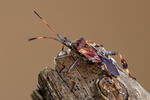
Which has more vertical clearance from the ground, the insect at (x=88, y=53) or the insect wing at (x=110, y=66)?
the insect at (x=88, y=53)

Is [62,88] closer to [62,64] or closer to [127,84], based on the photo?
[62,64]

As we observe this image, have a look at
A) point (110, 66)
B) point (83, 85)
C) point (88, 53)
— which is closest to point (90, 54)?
point (88, 53)

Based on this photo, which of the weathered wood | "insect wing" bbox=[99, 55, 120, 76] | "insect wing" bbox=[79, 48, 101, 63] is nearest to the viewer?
the weathered wood

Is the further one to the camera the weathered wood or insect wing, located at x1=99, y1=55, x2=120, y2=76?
insect wing, located at x1=99, y1=55, x2=120, y2=76

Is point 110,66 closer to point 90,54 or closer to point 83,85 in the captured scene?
point 90,54

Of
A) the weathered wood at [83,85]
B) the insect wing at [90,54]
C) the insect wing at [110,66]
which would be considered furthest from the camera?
the insect wing at [90,54]

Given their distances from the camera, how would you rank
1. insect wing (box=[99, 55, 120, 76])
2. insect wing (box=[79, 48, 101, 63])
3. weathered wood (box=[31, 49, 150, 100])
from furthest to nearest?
insect wing (box=[79, 48, 101, 63]), insect wing (box=[99, 55, 120, 76]), weathered wood (box=[31, 49, 150, 100])

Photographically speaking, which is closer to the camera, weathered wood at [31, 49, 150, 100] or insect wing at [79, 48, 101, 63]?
weathered wood at [31, 49, 150, 100]

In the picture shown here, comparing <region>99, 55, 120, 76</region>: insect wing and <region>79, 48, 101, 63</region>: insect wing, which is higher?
<region>79, 48, 101, 63</region>: insect wing

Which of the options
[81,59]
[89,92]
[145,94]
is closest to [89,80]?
[89,92]
